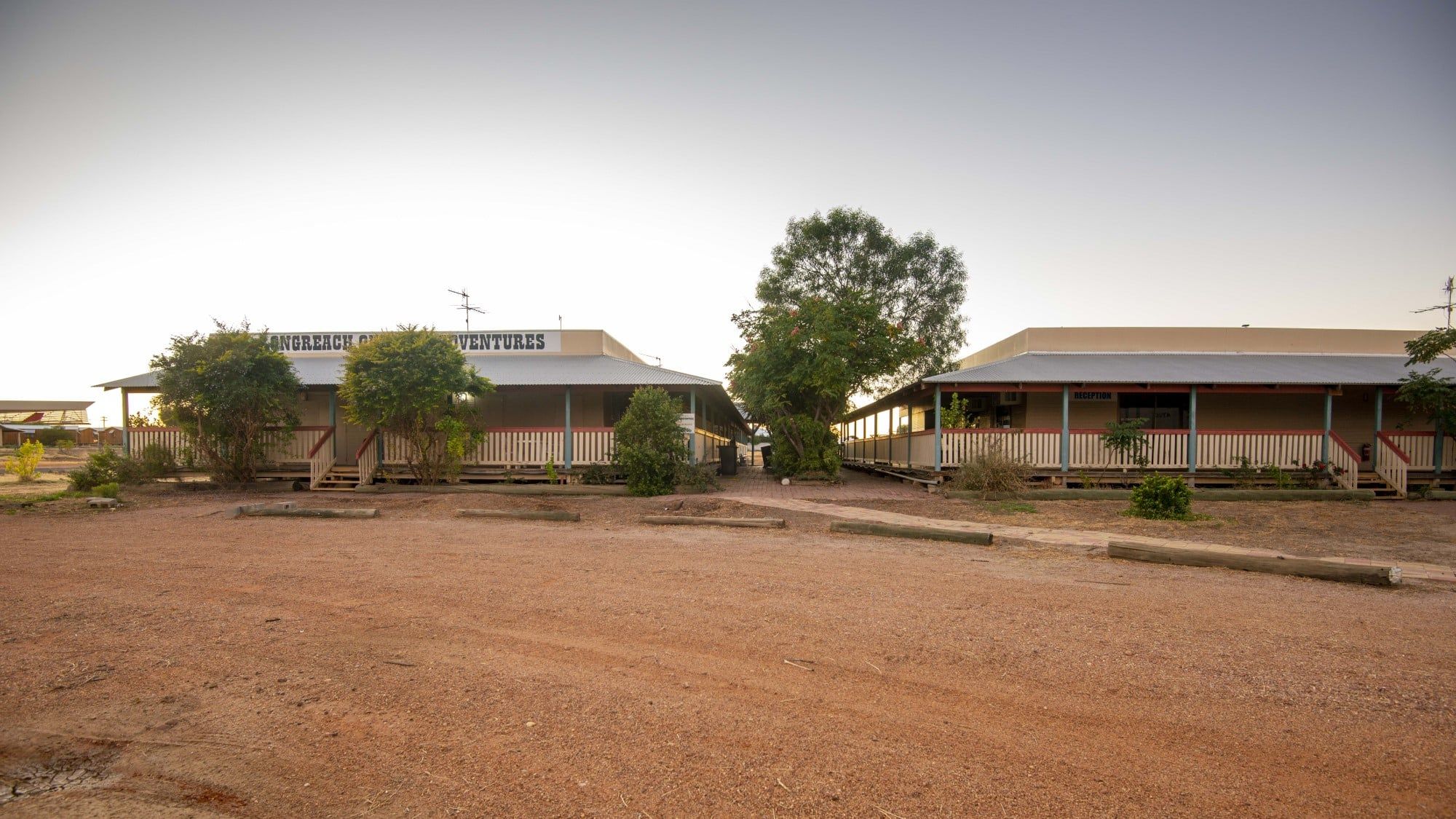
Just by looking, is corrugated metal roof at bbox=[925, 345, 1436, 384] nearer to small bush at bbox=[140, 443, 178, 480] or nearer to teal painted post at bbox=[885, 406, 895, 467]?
teal painted post at bbox=[885, 406, 895, 467]

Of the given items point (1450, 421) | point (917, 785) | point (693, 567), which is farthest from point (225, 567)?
point (1450, 421)

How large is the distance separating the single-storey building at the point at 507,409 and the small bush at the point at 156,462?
0.87ft

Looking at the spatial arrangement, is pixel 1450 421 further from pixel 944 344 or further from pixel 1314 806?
pixel 1314 806

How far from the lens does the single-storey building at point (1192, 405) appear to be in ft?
54.2

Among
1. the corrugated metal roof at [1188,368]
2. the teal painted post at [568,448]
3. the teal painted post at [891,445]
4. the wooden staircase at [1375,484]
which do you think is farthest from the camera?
the teal painted post at [891,445]

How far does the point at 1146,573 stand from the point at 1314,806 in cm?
503

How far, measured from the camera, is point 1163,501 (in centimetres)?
1199

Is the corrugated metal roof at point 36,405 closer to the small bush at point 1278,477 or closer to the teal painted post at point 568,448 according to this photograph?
the teal painted post at point 568,448

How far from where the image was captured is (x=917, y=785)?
111 inches

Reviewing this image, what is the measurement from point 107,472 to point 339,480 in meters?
5.04

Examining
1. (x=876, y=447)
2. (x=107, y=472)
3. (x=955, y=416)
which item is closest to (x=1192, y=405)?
(x=955, y=416)

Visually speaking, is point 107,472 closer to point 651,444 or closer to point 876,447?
point 651,444

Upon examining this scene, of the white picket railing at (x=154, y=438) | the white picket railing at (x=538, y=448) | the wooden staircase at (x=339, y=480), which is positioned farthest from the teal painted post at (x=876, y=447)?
the white picket railing at (x=154, y=438)

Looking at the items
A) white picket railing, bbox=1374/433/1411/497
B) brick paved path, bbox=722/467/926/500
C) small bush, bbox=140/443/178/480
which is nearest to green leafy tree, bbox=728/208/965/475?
brick paved path, bbox=722/467/926/500
